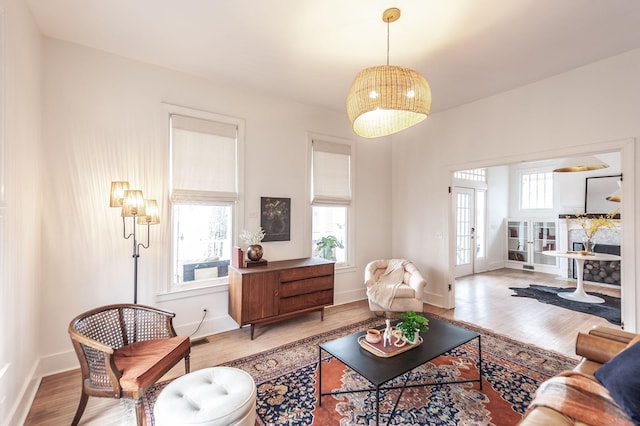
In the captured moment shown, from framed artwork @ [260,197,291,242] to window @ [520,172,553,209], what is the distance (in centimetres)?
699

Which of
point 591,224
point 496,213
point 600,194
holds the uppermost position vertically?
point 600,194

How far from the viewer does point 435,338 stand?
2.28 metres

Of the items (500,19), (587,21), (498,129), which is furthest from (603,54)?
(500,19)

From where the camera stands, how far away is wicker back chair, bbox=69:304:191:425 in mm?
1757

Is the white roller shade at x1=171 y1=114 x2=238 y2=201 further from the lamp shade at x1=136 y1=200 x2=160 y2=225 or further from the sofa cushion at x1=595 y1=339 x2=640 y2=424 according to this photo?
the sofa cushion at x1=595 y1=339 x2=640 y2=424

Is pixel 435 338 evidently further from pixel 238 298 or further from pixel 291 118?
pixel 291 118

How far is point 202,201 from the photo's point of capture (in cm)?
339

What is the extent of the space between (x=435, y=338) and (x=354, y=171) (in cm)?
300

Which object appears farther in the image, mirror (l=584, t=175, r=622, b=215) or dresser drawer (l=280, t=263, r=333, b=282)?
mirror (l=584, t=175, r=622, b=215)

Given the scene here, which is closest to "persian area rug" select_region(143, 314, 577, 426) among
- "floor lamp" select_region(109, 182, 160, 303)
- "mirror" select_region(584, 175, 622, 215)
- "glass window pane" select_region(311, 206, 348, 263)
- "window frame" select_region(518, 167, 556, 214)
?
"floor lamp" select_region(109, 182, 160, 303)

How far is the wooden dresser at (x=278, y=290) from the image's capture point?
315 centimetres

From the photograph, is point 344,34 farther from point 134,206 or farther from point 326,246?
point 326,246

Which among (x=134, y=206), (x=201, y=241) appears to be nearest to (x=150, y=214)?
(x=134, y=206)

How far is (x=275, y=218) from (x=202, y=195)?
102cm
